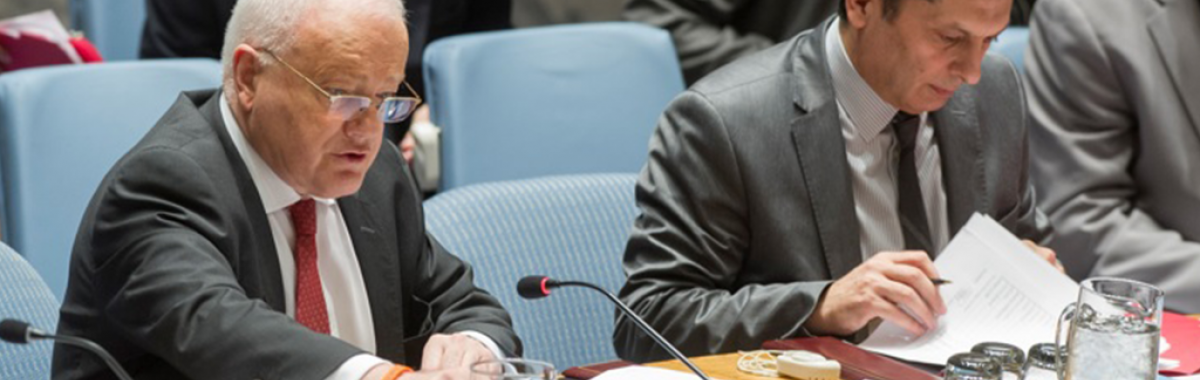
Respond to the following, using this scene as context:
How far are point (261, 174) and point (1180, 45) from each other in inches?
70.3

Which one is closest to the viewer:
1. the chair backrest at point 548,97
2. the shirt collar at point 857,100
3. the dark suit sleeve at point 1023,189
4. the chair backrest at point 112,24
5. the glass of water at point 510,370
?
the glass of water at point 510,370

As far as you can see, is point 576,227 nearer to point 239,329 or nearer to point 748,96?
point 748,96

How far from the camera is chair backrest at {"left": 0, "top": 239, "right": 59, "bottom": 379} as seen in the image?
84.8 inches

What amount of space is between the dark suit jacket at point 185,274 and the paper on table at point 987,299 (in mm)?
566

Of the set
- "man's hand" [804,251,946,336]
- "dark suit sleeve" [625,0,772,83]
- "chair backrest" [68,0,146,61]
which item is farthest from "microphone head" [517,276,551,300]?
"chair backrest" [68,0,146,61]

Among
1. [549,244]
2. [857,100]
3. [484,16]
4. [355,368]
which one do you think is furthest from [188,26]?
[355,368]

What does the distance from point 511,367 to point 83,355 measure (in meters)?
0.59

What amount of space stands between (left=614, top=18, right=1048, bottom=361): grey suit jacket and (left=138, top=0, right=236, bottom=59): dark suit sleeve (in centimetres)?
176

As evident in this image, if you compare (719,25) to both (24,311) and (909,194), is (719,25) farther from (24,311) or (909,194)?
(24,311)

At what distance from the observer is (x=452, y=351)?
2.16 meters

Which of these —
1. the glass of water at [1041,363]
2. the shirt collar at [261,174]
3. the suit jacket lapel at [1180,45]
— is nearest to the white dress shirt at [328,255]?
the shirt collar at [261,174]

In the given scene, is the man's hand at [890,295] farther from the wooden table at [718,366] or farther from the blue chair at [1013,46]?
the blue chair at [1013,46]

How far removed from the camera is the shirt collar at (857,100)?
2635 mm

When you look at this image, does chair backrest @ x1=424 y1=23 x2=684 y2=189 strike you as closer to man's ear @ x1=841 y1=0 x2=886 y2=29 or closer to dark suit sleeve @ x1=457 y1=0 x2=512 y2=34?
dark suit sleeve @ x1=457 y1=0 x2=512 y2=34
